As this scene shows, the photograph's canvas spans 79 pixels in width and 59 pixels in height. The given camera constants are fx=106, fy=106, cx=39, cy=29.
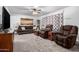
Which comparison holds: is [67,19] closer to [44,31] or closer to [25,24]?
[44,31]

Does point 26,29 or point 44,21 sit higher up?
point 44,21

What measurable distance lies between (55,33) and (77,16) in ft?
3.76

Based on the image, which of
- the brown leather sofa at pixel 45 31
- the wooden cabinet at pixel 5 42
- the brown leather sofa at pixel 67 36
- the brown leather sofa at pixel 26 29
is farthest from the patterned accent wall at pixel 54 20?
the wooden cabinet at pixel 5 42

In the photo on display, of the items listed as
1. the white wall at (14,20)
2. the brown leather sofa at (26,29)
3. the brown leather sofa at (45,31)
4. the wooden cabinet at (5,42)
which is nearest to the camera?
the wooden cabinet at (5,42)

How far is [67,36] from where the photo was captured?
3.91 m

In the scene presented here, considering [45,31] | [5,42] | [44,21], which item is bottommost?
[5,42]

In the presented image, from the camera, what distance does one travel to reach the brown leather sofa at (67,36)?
3.83m

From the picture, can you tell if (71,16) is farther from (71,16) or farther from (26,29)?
(26,29)

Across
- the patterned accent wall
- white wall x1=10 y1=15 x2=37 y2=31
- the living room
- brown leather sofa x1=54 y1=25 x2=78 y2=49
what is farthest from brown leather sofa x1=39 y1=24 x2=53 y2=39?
white wall x1=10 y1=15 x2=37 y2=31

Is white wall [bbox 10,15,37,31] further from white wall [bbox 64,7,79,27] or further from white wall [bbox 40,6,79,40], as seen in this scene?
white wall [bbox 64,7,79,27]

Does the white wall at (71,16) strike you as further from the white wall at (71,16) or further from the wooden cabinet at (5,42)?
the wooden cabinet at (5,42)

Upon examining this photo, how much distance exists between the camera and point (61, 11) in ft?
13.1

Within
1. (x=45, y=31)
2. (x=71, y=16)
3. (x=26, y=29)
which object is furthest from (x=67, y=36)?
(x=26, y=29)
